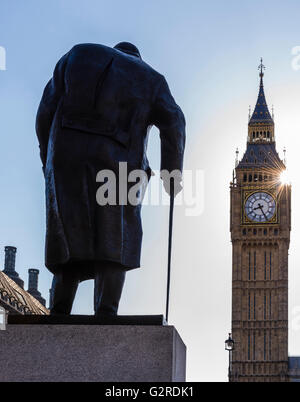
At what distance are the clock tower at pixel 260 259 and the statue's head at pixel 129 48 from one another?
8249cm

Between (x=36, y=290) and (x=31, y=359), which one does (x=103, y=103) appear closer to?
(x=31, y=359)

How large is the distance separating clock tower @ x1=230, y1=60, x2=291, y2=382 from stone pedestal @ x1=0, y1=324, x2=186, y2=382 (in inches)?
3289

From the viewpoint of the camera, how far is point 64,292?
26.9 feet

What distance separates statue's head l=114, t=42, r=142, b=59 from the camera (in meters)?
8.95

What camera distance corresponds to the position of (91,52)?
845cm

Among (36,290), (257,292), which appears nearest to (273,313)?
(257,292)

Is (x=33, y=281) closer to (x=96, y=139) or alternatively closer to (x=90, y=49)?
(x=90, y=49)

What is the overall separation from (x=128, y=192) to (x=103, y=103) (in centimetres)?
75

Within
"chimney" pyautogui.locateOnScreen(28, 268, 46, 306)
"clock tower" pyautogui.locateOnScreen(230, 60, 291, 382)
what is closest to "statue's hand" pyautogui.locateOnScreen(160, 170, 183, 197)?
"clock tower" pyautogui.locateOnScreen(230, 60, 291, 382)

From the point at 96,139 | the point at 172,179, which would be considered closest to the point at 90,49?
the point at 96,139

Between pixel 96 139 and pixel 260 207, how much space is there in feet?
284

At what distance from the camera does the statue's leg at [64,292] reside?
8.16 metres

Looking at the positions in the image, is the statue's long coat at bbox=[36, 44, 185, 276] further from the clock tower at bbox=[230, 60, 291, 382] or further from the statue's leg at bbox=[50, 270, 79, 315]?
the clock tower at bbox=[230, 60, 291, 382]

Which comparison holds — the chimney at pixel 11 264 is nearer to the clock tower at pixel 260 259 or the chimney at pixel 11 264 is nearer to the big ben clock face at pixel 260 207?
the clock tower at pixel 260 259
